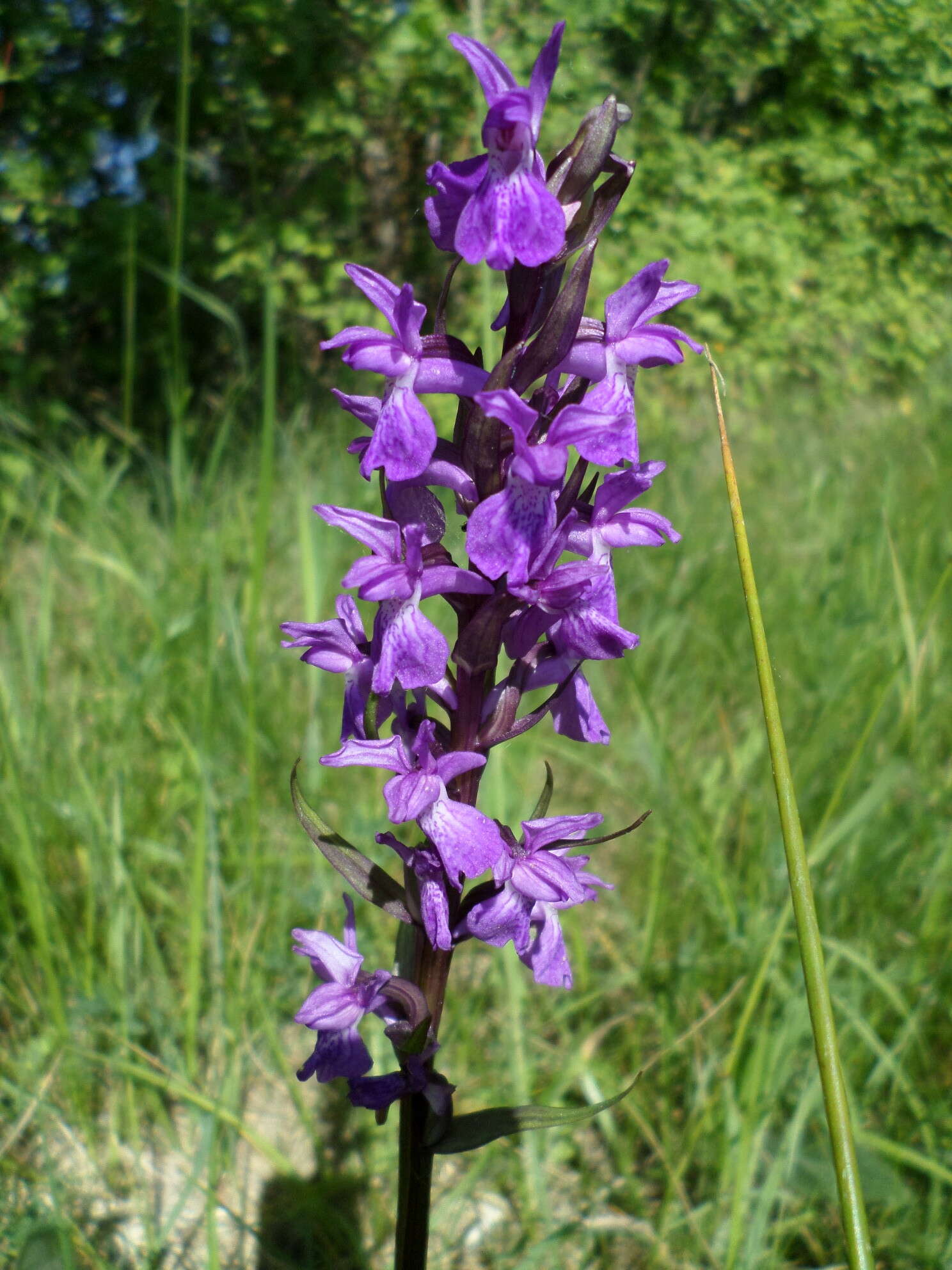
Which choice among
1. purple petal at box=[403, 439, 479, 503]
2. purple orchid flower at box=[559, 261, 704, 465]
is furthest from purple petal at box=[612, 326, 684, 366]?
purple petal at box=[403, 439, 479, 503]

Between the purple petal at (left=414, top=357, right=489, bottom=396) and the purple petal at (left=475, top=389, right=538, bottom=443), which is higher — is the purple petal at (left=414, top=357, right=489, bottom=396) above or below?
above

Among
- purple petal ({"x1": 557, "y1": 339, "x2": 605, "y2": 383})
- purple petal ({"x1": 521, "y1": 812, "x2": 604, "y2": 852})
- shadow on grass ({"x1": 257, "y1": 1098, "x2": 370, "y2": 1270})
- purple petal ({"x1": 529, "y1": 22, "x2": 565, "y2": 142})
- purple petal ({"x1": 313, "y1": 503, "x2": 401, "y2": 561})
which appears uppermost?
purple petal ({"x1": 529, "y1": 22, "x2": 565, "y2": 142})

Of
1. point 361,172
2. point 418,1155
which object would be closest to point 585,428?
point 418,1155

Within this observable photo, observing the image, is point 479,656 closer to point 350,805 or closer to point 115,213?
point 350,805

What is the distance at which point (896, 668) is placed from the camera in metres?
1.78

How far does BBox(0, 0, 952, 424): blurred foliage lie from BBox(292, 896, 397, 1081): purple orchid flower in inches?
96.3

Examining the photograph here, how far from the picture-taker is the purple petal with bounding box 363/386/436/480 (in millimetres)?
953

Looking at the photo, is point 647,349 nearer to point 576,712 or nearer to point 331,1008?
point 576,712

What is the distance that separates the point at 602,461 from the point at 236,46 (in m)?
4.52

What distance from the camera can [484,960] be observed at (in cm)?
227

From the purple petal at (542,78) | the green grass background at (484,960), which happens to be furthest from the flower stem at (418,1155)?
the purple petal at (542,78)

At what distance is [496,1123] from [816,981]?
1.72 ft

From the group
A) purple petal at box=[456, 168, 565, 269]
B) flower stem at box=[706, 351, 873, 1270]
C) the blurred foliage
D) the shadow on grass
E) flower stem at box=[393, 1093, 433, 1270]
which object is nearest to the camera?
flower stem at box=[706, 351, 873, 1270]

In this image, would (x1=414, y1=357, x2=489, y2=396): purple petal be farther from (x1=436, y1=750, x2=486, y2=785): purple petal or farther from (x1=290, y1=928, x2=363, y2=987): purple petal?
(x1=290, y1=928, x2=363, y2=987): purple petal
